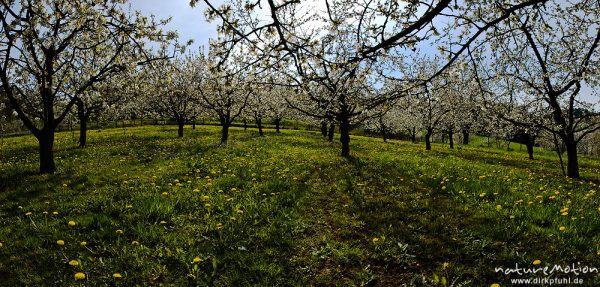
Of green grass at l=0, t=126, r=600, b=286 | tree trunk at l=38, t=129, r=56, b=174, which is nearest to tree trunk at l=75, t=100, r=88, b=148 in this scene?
tree trunk at l=38, t=129, r=56, b=174

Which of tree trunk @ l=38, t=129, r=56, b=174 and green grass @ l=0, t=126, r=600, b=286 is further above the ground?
tree trunk @ l=38, t=129, r=56, b=174

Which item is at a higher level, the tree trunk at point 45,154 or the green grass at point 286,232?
the tree trunk at point 45,154

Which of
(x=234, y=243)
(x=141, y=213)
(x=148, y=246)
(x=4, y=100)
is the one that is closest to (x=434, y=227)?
(x=234, y=243)

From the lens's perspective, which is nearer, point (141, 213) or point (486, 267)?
point (486, 267)

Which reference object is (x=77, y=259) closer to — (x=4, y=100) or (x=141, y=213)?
(x=141, y=213)

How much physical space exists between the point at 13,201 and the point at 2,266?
4414 millimetres

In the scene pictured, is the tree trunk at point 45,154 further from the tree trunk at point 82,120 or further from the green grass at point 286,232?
the tree trunk at point 82,120

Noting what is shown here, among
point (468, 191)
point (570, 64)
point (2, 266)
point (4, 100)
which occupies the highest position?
point (570, 64)

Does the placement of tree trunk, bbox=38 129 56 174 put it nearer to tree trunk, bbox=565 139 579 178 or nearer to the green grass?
the green grass

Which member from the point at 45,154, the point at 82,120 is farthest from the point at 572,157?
the point at 82,120

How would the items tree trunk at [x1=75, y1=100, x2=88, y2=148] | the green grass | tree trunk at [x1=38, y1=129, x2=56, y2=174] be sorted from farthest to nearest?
tree trunk at [x1=75, y1=100, x2=88, y2=148], tree trunk at [x1=38, y1=129, x2=56, y2=174], the green grass

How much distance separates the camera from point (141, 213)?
733cm

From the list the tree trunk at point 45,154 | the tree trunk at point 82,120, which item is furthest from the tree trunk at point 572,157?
the tree trunk at point 82,120

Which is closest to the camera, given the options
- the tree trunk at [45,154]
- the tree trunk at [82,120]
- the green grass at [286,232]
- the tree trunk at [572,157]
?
the green grass at [286,232]
